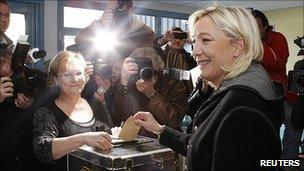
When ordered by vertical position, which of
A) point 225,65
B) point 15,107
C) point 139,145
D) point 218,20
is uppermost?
point 218,20

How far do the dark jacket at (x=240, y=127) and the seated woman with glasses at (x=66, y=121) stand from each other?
0.52m

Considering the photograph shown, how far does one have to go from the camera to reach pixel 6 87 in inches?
54.9

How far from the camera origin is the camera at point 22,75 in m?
1.43

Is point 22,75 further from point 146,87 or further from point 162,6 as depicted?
point 162,6

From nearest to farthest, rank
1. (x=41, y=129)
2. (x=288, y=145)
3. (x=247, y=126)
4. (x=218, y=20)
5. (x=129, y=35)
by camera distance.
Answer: (x=247, y=126) → (x=218, y=20) → (x=41, y=129) → (x=129, y=35) → (x=288, y=145)

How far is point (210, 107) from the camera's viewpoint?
3.43 feet

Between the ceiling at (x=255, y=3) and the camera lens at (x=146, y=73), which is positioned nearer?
the camera lens at (x=146, y=73)

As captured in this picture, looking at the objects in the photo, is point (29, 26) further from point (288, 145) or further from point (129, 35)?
point (288, 145)

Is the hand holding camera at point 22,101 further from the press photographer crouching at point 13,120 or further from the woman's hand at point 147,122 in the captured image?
the woman's hand at point 147,122

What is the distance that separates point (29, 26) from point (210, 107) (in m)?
3.65

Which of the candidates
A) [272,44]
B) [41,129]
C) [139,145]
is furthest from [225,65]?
[272,44]

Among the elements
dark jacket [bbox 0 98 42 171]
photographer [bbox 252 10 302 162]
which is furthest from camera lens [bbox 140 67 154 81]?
photographer [bbox 252 10 302 162]

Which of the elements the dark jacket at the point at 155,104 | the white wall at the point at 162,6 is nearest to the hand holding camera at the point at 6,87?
the dark jacket at the point at 155,104

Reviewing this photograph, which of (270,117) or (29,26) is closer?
(270,117)
